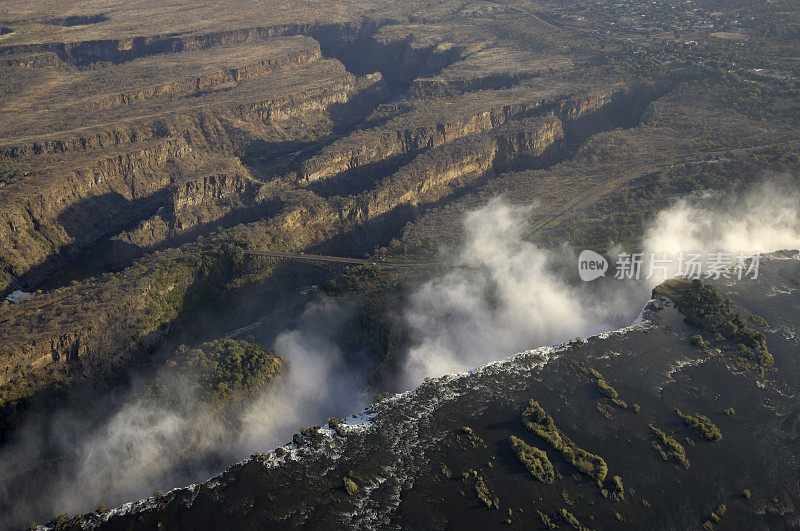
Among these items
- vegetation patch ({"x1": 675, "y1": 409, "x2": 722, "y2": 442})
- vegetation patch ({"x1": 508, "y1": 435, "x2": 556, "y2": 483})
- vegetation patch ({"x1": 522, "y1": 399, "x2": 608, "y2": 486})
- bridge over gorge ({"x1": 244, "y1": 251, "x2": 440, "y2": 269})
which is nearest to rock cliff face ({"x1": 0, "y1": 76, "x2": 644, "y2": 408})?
bridge over gorge ({"x1": 244, "y1": 251, "x2": 440, "y2": 269})

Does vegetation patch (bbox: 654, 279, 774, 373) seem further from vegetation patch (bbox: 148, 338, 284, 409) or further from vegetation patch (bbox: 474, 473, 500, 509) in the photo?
vegetation patch (bbox: 148, 338, 284, 409)

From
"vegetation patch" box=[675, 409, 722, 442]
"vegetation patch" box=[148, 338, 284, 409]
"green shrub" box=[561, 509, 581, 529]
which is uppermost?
"vegetation patch" box=[148, 338, 284, 409]

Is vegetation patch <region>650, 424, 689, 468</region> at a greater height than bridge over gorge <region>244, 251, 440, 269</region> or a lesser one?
lesser

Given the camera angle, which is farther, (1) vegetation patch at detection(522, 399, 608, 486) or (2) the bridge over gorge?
(2) the bridge over gorge

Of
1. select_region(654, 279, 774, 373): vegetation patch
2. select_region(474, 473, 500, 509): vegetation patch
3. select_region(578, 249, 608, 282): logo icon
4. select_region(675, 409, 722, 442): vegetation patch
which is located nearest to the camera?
select_region(474, 473, 500, 509): vegetation patch

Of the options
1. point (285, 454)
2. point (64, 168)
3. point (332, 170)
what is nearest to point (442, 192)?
point (332, 170)

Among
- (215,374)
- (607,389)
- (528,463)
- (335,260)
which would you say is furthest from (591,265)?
(215,374)

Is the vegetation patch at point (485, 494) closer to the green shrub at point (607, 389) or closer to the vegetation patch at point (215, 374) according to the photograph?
the green shrub at point (607, 389)
